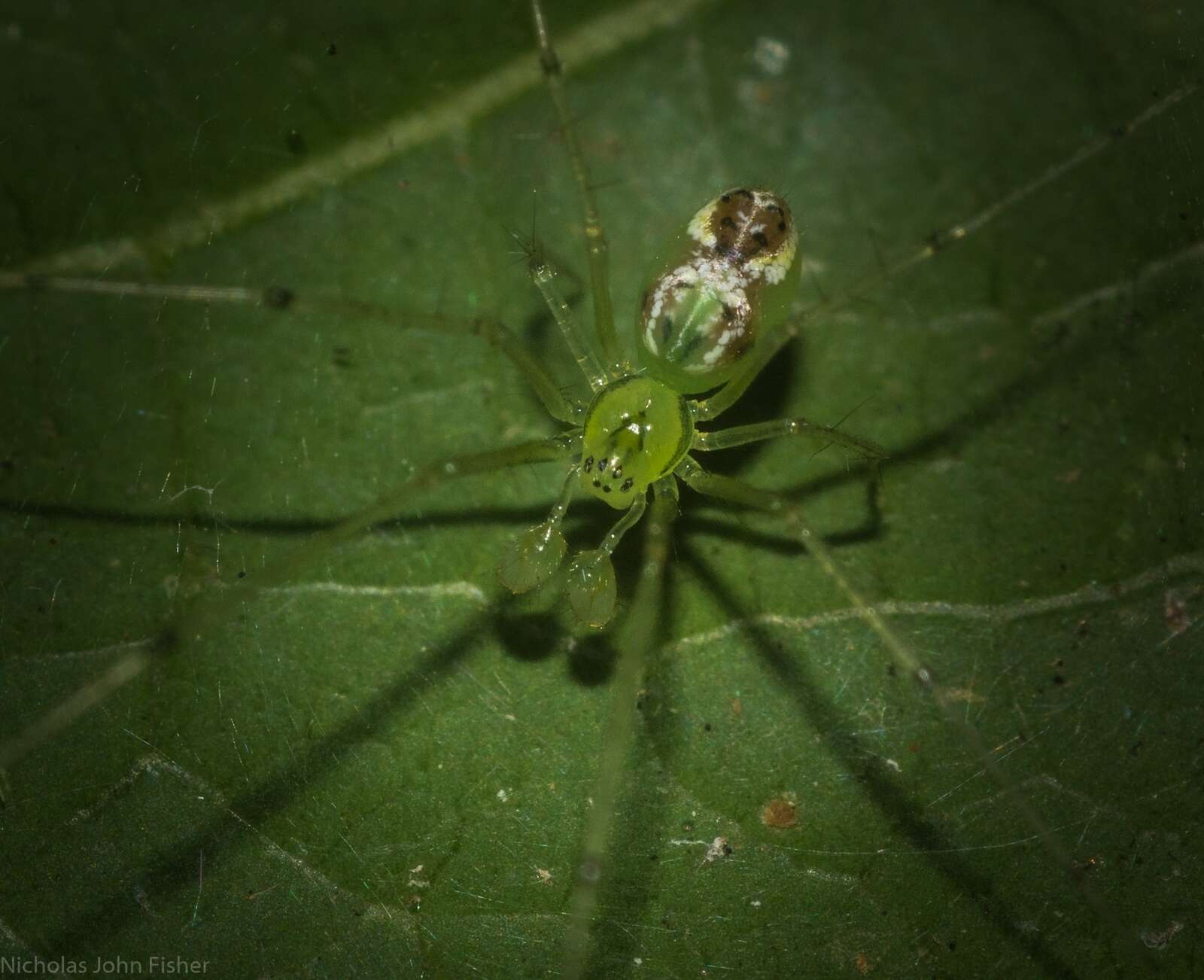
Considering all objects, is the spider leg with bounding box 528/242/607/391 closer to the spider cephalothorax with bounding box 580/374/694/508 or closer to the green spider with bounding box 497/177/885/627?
the green spider with bounding box 497/177/885/627

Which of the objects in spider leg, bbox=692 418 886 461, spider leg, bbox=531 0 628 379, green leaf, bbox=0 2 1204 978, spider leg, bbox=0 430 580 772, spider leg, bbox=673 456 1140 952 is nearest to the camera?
spider leg, bbox=0 430 580 772

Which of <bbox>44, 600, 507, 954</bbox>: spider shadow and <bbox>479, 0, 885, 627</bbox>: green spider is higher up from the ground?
<bbox>479, 0, 885, 627</bbox>: green spider

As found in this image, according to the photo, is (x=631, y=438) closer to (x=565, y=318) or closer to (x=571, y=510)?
(x=571, y=510)

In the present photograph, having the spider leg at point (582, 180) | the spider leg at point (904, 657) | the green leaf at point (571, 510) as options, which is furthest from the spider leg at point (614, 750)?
the spider leg at point (582, 180)

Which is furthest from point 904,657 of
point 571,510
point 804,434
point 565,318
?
point 565,318

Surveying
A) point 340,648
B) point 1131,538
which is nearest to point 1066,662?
point 1131,538

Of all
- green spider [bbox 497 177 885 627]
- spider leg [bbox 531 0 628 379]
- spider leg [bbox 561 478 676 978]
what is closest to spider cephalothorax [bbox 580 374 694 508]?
green spider [bbox 497 177 885 627]

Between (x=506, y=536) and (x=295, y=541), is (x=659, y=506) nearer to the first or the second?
(x=506, y=536)
